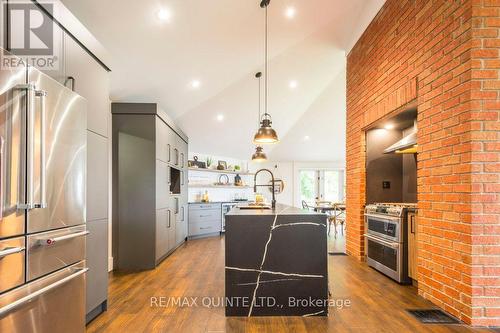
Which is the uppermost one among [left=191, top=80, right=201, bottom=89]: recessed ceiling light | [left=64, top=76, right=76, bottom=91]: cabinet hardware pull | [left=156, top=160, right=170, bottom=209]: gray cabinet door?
[left=191, top=80, right=201, bottom=89]: recessed ceiling light

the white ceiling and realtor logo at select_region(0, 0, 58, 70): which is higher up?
the white ceiling

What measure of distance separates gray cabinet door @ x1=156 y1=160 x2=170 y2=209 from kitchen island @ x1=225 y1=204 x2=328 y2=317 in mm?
2127

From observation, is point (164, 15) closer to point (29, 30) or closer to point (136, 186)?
point (29, 30)

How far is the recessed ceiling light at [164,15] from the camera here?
3.28m

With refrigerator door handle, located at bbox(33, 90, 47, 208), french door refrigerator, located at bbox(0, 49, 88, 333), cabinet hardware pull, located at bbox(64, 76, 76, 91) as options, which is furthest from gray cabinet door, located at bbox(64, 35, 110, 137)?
refrigerator door handle, located at bbox(33, 90, 47, 208)

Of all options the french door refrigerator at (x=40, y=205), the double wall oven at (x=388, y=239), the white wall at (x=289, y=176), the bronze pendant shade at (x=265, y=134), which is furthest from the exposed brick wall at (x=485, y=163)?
the white wall at (x=289, y=176)

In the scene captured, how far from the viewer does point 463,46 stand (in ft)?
8.15

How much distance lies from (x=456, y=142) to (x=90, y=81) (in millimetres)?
3169

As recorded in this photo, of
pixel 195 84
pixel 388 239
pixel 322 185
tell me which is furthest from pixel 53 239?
pixel 322 185

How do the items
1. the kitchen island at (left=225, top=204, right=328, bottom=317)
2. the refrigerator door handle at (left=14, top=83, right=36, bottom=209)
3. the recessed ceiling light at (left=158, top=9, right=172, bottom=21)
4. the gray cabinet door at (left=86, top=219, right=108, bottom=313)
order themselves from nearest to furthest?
the refrigerator door handle at (left=14, top=83, right=36, bottom=209)
the gray cabinet door at (left=86, top=219, right=108, bottom=313)
the kitchen island at (left=225, top=204, right=328, bottom=317)
the recessed ceiling light at (left=158, top=9, right=172, bottom=21)

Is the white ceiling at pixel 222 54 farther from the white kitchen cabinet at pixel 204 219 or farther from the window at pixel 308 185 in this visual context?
the window at pixel 308 185

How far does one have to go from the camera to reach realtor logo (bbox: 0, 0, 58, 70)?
1644 millimetres

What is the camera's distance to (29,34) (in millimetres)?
1823

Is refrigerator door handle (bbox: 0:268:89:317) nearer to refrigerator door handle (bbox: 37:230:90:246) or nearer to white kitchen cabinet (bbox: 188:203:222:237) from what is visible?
refrigerator door handle (bbox: 37:230:90:246)
